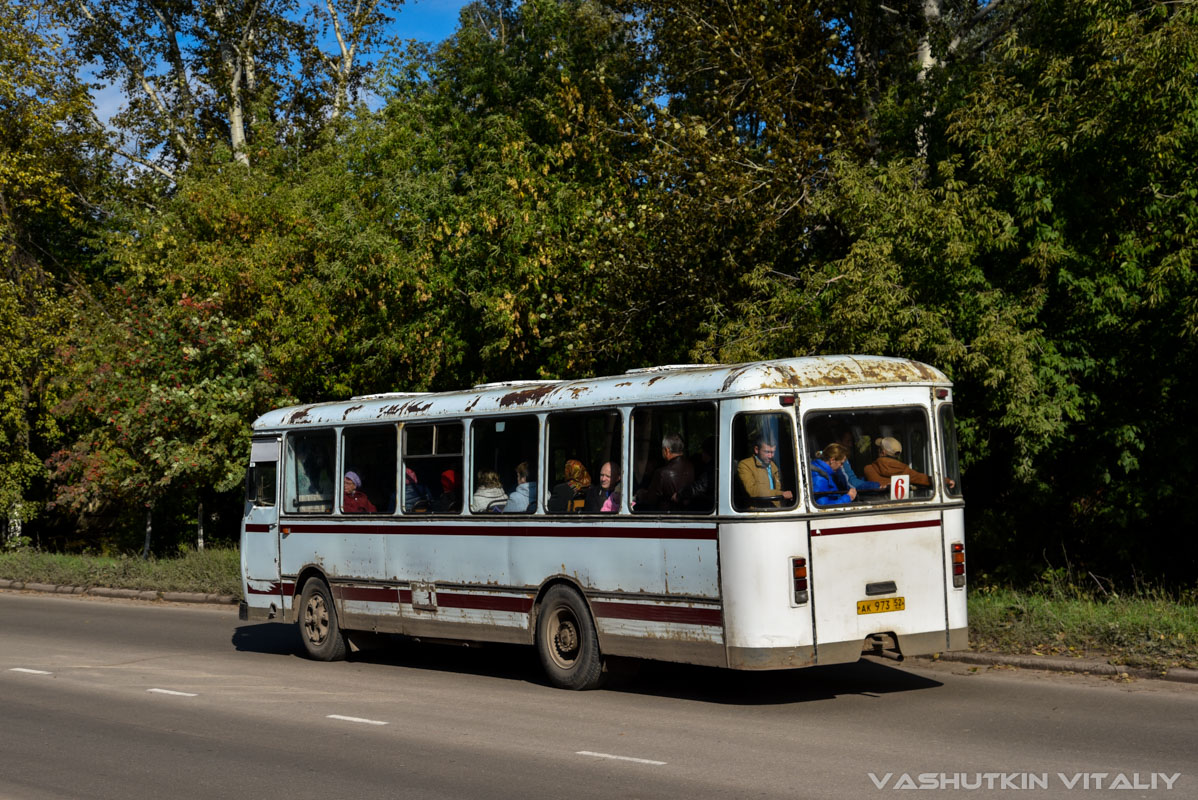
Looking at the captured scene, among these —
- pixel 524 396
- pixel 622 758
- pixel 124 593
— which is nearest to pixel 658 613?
pixel 622 758

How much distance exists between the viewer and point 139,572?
82.8 ft

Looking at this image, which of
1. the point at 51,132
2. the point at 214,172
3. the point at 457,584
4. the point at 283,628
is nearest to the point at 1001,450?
the point at 457,584

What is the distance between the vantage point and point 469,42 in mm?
32562

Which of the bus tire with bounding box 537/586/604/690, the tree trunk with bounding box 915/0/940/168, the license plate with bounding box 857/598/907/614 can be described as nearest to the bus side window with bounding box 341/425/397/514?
the bus tire with bounding box 537/586/604/690

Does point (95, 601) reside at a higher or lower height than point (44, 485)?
lower

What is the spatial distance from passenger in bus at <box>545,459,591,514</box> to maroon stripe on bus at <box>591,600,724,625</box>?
950 millimetres

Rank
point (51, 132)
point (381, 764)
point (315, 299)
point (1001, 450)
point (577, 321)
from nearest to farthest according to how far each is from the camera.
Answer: point (381, 764)
point (1001, 450)
point (577, 321)
point (315, 299)
point (51, 132)

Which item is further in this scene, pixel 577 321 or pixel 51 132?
pixel 51 132

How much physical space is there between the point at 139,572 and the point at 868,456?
1825cm

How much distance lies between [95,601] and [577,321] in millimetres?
10321

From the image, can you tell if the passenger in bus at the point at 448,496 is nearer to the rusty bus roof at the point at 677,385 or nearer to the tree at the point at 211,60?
the rusty bus roof at the point at 677,385

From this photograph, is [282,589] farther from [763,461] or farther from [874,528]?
[874,528]

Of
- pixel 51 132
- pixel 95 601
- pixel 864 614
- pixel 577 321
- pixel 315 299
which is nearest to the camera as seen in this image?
pixel 864 614

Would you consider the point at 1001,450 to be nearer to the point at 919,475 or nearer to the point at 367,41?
the point at 919,475
